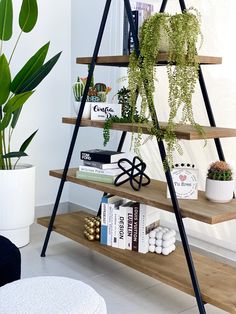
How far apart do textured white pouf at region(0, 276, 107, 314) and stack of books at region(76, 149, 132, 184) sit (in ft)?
3.31

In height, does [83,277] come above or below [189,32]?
below

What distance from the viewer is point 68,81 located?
350cm

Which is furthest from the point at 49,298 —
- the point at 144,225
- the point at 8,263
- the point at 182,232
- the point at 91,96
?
the point at 91,96

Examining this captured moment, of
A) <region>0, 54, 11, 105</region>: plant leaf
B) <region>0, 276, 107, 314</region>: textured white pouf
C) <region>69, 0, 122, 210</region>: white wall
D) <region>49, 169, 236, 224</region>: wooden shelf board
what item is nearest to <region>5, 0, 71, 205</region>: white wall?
<region>69, 0, 122, 210</region>: white wall

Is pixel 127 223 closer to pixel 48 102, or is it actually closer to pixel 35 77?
pixel 35 77

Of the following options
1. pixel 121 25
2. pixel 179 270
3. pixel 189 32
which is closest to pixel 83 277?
pixel 179 270

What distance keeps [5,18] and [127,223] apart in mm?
1338

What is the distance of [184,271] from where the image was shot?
6.70 feet

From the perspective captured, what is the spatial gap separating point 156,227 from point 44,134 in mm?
1428

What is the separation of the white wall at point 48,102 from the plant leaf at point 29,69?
2.05 feet

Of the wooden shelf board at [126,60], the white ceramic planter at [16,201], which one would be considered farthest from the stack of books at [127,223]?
the wooden shelf board at [126,60]

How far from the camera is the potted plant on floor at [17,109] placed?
101 inches

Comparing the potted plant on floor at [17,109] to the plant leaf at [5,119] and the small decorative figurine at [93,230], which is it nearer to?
the plant leaf at [5,119]

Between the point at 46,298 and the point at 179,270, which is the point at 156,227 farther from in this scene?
the point at 46,298
